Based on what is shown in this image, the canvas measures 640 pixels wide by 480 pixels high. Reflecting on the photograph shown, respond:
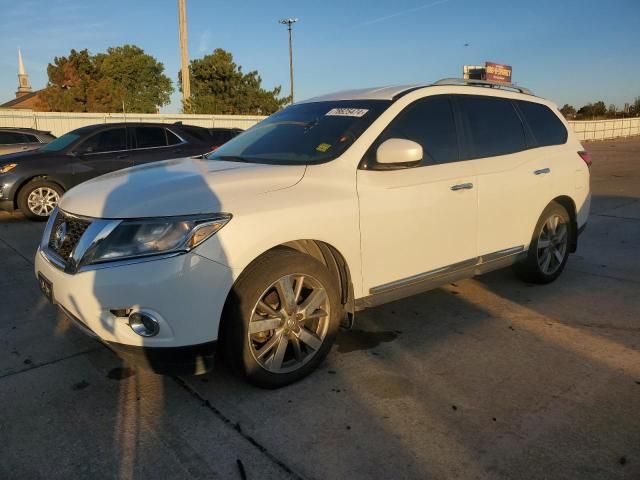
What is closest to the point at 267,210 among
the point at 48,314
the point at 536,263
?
the point at 48,314

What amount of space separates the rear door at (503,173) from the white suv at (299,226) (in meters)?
0.01

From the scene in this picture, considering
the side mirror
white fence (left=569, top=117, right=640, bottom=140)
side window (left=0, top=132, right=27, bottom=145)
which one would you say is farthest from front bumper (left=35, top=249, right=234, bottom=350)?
white fence (left=569, top=117, right=640, bottom=140)

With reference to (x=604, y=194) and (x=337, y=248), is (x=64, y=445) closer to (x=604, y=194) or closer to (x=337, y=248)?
(x=337, y=248)

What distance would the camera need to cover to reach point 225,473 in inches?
91.4

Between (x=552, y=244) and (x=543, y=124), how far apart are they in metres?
1.11

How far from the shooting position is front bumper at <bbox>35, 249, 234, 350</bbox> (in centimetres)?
254

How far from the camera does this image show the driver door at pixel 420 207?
130 inches

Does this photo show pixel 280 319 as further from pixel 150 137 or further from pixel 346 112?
pixel 150 137

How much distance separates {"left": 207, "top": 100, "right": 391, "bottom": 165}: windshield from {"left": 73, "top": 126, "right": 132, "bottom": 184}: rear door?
5.50m

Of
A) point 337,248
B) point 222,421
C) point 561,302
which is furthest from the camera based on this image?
point 561,302

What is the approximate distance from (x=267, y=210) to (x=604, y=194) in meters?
10.4

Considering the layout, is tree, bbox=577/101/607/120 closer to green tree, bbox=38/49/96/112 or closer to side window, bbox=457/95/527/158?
green tree, bbox=38/49/96/112

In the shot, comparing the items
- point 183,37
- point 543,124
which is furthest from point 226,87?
point 543,124

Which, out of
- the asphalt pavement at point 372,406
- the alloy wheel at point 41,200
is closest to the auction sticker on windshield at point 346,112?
the asphalt pavement at point 372,406
